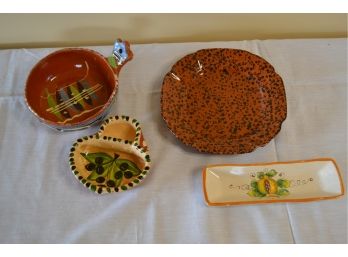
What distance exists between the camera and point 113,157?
2.14ft

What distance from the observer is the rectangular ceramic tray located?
610 mm

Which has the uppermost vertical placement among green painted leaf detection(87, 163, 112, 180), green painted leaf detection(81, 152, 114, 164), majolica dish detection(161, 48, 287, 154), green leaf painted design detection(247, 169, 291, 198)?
majolica dish detection(161, 48, 287, 154)

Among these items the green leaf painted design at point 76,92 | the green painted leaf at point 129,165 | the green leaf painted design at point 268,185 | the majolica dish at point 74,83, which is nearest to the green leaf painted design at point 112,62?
the majolica dish at point 74,83

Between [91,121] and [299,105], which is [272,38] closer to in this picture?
[299,105]

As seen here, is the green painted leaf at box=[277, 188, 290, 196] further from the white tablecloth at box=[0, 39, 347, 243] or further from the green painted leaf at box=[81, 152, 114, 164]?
the green painted leaf at box=[81, 152, 114, 164]

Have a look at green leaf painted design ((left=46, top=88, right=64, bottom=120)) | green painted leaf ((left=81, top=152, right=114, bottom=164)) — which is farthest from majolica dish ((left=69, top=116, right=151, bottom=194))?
green leaf painted design ((left=46, top=88, right=64, bottom=120))

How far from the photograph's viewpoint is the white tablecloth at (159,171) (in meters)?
0.59

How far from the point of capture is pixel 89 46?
0.85m

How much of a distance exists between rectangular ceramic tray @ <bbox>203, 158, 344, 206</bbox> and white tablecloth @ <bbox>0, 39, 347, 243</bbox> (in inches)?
0.8

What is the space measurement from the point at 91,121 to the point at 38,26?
32 cm

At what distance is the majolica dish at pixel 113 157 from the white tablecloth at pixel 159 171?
0.03 metres

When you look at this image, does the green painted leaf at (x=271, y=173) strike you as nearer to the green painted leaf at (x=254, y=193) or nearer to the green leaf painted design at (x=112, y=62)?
the green painted leaf at (x=254, y=193)

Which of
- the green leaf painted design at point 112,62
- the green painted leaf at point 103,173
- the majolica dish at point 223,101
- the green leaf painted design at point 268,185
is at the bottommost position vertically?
the green leaf painted design at point 268,185

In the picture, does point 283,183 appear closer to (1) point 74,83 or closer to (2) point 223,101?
(2) point 223,101
